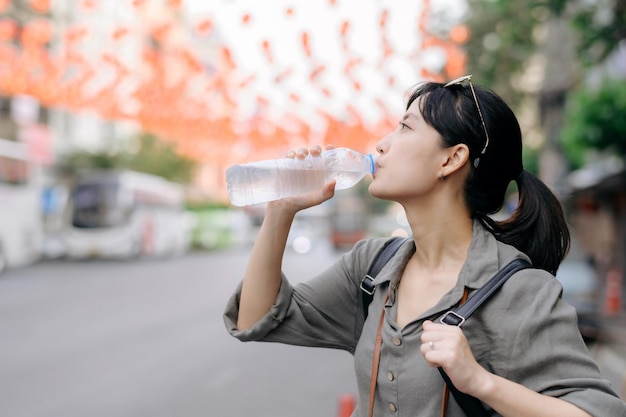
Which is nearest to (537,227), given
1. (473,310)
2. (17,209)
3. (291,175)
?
(473,310)

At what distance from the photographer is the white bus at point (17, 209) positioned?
1948 cm

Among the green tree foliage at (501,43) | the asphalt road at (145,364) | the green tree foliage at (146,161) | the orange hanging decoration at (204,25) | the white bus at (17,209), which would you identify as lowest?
the asphalt road at (145,364)

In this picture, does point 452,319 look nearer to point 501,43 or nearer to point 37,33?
point 501,43

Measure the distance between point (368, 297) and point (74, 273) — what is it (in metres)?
19.3

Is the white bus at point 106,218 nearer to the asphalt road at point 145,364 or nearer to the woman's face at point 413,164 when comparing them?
the asphalt road at point 145,364

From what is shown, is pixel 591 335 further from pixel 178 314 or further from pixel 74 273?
pixel 74 273

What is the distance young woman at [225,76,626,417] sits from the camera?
150 cm

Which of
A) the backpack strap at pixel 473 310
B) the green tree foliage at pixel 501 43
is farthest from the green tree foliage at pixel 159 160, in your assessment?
the backpack strap at pixel 473 310

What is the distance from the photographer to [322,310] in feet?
6.56

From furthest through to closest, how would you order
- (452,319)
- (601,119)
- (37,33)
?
(37,33) → (601,119) → (452,319)

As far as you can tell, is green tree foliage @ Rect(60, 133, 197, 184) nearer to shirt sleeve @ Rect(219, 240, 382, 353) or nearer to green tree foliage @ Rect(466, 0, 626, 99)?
green tree foliage @ Rect(466, 0, 626, 99)

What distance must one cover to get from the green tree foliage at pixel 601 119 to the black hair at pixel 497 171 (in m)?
11.1

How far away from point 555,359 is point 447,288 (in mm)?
328

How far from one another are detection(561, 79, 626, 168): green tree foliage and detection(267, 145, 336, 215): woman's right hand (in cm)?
1125
